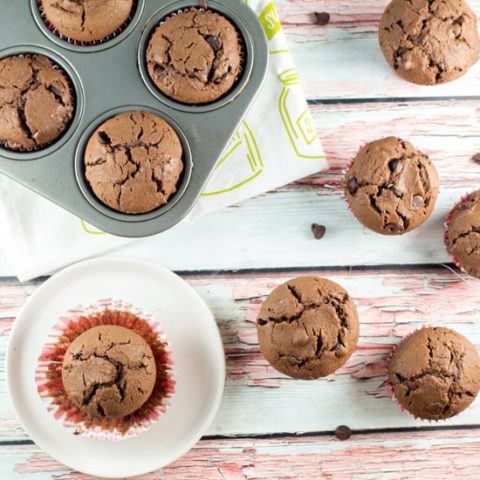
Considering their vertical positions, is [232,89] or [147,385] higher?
[232,89]

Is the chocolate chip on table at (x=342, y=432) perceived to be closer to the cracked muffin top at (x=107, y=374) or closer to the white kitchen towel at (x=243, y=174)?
the cracked muffin top at (x=107, y=374)

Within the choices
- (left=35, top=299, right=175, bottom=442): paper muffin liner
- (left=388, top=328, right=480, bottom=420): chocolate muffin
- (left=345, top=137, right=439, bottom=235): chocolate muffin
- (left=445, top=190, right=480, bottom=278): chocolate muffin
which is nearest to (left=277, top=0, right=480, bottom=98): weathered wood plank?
(left=345, top=137, right=439, bottom=235): chocolate muffin

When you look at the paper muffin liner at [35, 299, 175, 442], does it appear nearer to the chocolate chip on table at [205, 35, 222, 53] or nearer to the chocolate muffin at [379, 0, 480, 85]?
the chocolate chip on table at [205, 35, 222, 53]

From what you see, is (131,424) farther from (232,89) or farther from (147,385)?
(232,89)

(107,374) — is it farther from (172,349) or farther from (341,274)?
(341,274)

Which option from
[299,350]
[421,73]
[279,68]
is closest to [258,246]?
[299,350]

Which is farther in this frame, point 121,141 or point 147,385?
point 147,385

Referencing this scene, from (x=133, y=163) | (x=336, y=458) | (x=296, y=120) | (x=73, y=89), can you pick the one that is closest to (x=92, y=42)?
(x=73, y=89)
